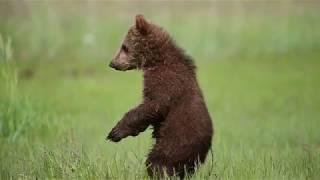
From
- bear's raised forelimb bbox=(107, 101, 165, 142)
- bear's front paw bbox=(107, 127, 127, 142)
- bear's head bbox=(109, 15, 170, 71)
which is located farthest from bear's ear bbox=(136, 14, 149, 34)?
bear's front paw bbox=(107, 127, 127, 142)

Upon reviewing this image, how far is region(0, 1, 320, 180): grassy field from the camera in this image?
268 inches

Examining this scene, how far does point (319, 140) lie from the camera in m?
9.80

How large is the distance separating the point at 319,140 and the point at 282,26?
9431mm

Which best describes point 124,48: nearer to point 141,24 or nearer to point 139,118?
point 141,24

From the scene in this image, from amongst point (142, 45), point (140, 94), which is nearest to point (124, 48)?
point (142, 45)

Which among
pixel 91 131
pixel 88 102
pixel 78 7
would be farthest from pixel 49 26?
pixel 91 131

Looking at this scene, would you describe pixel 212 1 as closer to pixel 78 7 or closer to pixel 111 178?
pixel 78 7

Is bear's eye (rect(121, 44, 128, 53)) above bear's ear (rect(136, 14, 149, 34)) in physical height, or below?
below

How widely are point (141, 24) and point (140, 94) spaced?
7494mm

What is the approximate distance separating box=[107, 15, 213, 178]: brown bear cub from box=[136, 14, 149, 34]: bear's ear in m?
0.23

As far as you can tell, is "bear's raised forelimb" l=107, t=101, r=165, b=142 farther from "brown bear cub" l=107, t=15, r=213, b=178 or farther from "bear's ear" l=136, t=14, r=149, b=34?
"bear's ear" l=136, t=14, r=149, b=34

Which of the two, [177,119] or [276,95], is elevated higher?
[177,119]

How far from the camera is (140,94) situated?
14.2 meters

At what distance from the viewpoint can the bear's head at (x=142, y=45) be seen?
22.0ft
